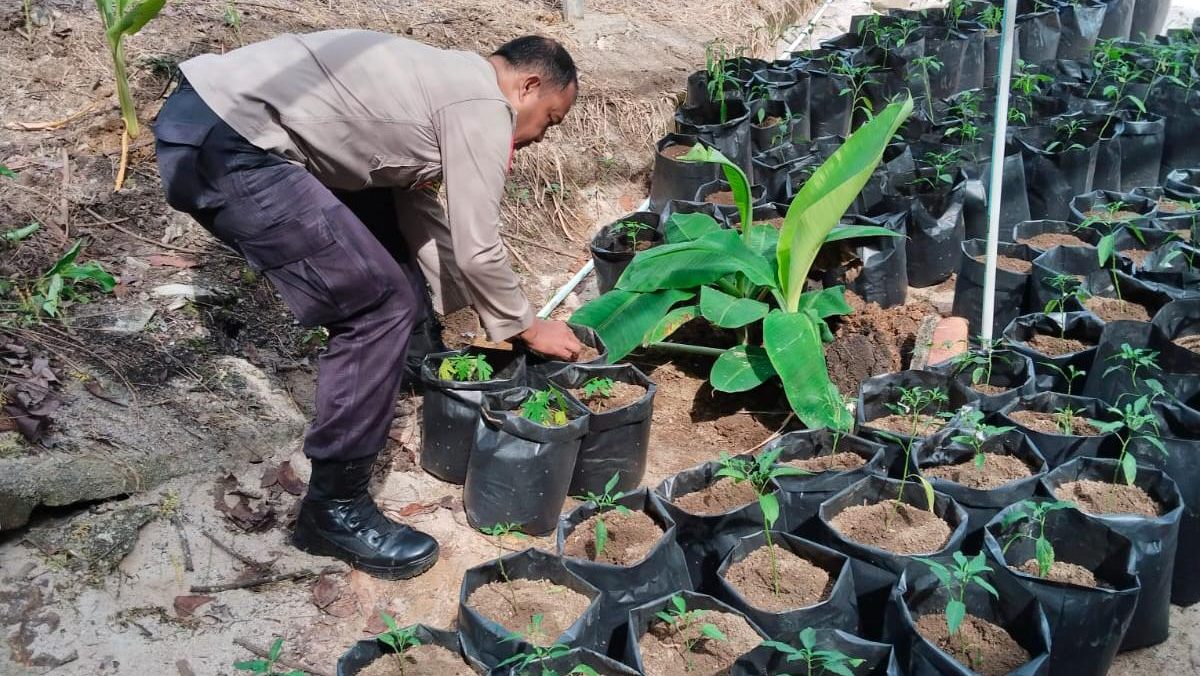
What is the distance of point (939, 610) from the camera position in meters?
2.22

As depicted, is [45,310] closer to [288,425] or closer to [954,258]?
[288,425]

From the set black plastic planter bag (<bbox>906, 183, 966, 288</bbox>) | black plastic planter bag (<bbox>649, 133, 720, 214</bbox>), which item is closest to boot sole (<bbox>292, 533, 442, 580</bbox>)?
black plastic planter bag (<bbox>649, 133, 720, 214</bbox>)

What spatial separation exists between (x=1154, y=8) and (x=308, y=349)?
7.02 metres

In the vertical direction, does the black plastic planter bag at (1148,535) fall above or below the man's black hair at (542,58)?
below

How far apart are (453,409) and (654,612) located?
40.9 inches

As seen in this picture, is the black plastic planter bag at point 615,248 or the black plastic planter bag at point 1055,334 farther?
the black plastic planter bag at point 615,248

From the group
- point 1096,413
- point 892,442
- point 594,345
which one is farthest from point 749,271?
point 1096,413

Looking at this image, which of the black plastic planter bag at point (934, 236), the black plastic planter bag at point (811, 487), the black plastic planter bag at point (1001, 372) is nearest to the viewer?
the black plastic planter bag at point (811, 487)

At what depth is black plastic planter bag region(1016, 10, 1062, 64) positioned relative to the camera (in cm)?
667

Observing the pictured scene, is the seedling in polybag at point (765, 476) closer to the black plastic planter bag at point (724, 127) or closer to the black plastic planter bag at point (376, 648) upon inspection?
the black plastic planter bag at point (376, 648)

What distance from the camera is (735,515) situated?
2461 mm

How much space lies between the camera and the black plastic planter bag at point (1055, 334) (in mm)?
3145

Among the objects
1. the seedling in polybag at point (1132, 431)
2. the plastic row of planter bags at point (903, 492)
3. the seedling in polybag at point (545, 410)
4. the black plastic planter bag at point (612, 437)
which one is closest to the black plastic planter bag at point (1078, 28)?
the plastic row of planter bags at point (903, 492)

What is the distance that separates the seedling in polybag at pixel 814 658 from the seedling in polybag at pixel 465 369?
1272 millimetres
